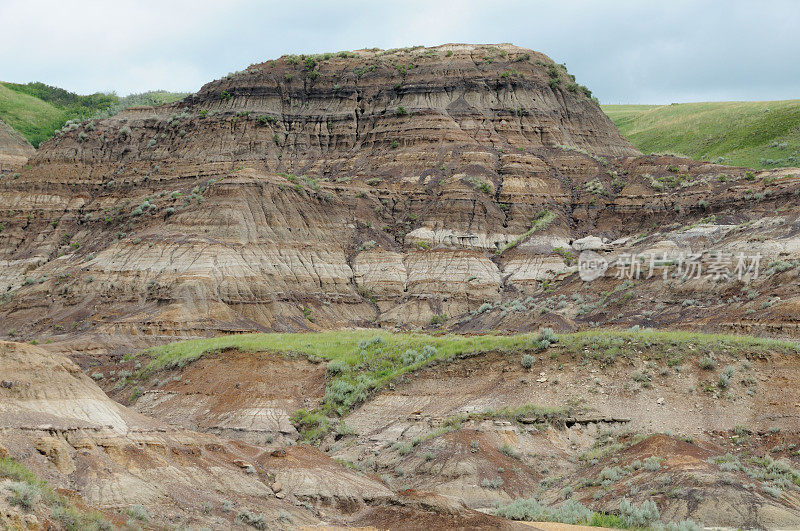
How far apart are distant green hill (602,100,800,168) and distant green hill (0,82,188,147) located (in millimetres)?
79053

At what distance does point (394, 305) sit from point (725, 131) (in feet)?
229

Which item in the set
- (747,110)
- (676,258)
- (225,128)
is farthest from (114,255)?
(747,110)

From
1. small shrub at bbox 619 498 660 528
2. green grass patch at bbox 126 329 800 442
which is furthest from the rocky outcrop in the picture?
small shrub at bbox 619 498 660 528

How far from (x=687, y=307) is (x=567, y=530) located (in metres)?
30.7

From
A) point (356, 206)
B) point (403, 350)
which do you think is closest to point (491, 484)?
point (403, 350)

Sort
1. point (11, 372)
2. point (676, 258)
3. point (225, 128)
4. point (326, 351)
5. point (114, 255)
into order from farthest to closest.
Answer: point (225, 128) → point (114, 255) → point (676, 258) → point (326, 351) → point (11, 372)

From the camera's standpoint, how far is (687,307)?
48.6 m

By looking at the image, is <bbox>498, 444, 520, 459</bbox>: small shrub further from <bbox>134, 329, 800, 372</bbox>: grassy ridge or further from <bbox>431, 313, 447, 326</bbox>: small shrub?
<bbox>431, 313, 447, 326</bbox>: small shrub

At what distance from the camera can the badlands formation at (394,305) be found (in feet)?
77.6

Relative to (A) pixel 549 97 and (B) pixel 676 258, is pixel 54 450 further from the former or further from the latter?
(A) pixel 549 97

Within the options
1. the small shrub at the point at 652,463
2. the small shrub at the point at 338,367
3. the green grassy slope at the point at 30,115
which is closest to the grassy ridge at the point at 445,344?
the small shrub at the point at 338,367

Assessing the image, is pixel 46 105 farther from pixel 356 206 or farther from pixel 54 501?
pixel 54 501

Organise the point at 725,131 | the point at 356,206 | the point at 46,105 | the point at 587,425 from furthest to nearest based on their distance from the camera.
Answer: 1. the point at 46,105
2. the point at 725,131
3. the point at 356,206
4. the point at 587,425

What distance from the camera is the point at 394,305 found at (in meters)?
67.3
